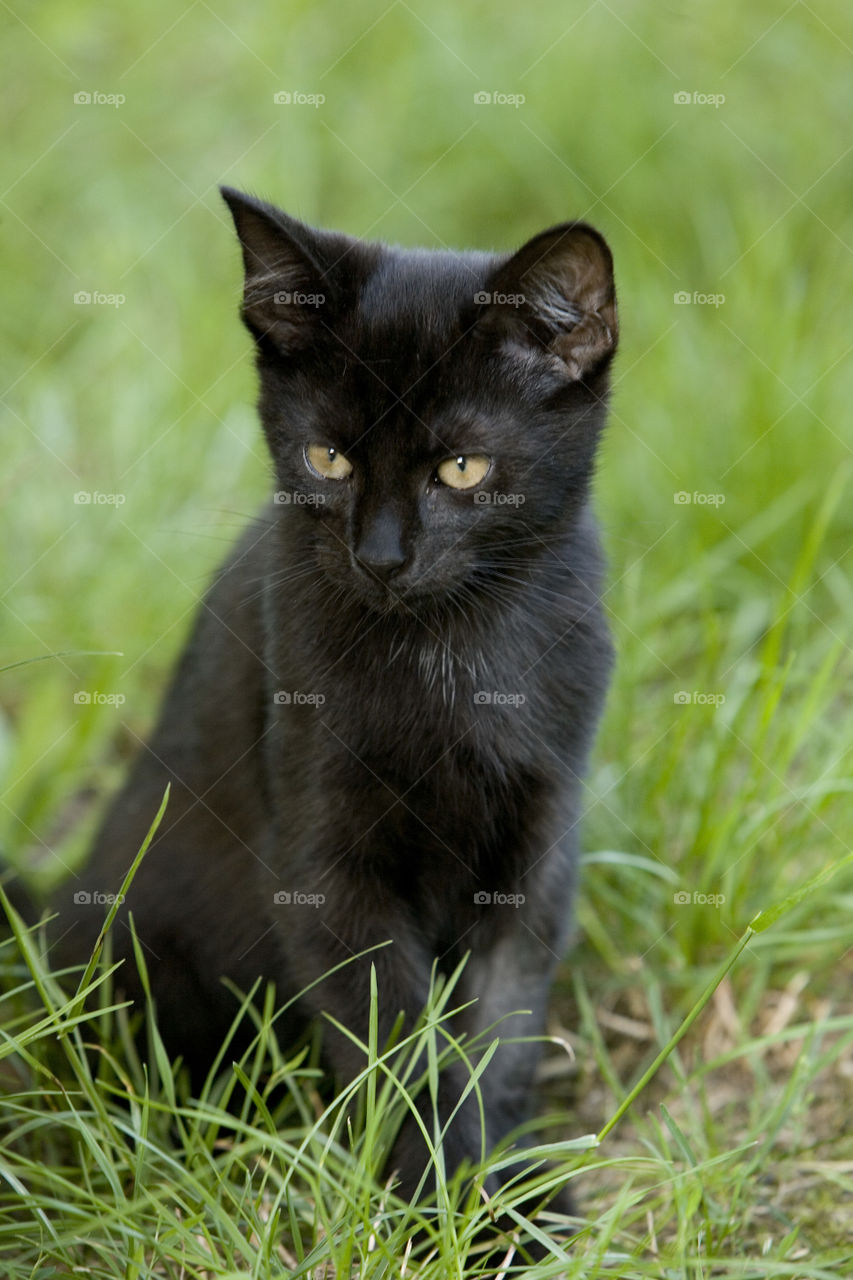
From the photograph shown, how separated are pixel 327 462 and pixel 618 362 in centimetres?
167

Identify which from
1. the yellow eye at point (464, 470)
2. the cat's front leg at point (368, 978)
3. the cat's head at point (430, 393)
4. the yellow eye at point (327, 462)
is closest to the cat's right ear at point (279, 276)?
the cat's head at point (430, 393)

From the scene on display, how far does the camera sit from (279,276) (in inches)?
74.3

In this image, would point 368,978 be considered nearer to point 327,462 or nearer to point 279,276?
point 327,462

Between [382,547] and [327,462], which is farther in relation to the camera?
[327,462]

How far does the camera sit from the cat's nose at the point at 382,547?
1763 mm

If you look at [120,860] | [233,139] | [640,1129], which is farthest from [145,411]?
[640,1129]

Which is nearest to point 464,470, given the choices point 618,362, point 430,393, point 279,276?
point 430,393

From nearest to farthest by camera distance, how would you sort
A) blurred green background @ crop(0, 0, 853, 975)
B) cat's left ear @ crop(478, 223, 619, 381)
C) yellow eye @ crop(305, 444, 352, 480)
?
cat's left ear @ crop(478, 223, 619, 381) → yellow eye @ crop(305, 444, 352, 480) → blurred green background @ crop(0, 0, 853, 975)

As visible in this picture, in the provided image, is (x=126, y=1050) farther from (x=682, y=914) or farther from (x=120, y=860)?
(x=682, y=914)

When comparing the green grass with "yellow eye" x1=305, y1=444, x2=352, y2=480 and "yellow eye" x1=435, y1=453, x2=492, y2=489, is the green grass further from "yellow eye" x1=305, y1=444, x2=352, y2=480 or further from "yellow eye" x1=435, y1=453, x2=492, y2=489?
"yellow eye" x1=305, y1=444, x2=352, y2=480

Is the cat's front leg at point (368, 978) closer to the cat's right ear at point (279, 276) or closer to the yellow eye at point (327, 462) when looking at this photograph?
the yellow eye at point (327, 462)

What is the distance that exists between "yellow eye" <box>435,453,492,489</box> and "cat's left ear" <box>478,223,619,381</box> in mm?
191

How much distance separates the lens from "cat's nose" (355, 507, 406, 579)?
1763 millimetres

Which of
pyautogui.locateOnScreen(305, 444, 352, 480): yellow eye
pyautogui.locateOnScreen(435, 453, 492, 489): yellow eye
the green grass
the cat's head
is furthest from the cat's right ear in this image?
the green grass
